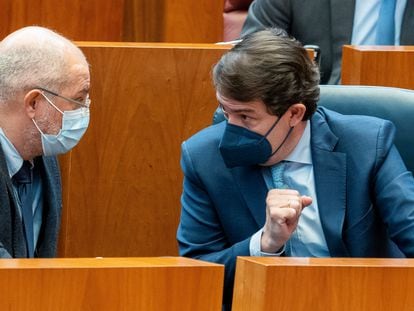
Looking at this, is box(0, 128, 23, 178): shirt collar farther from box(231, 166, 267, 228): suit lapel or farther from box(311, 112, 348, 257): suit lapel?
box(311, 112, 348, 257): suit lapel

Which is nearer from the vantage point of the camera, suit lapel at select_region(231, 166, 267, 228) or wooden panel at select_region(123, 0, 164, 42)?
suit lapel at select_region(231, 166, 267, 228)

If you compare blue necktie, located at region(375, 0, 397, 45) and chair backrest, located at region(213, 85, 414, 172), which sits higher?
blue necktie, located at region(375, 0, 397, 45)

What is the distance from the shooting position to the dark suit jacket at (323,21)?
358cm

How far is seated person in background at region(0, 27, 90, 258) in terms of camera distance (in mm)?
2391

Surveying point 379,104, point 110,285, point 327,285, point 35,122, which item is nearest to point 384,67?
point 379,104

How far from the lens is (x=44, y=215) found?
252cm

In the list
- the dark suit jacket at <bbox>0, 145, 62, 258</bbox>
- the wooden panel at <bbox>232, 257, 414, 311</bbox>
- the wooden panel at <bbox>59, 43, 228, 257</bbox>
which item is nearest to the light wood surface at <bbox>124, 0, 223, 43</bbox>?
the wooden panel at <bbox>59, 43, 228, 257</bbox>

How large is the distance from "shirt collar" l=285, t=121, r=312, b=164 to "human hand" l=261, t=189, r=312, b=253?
0.18 m

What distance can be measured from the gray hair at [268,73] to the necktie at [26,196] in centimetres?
45

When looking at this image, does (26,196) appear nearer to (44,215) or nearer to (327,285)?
(44,215)

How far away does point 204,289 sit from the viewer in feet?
5.37

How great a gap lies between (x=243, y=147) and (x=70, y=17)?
1.54m

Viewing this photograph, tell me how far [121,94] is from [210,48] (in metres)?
0.26

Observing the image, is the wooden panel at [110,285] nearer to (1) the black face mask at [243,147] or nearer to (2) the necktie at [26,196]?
(1) the black face mask at [243,147]
